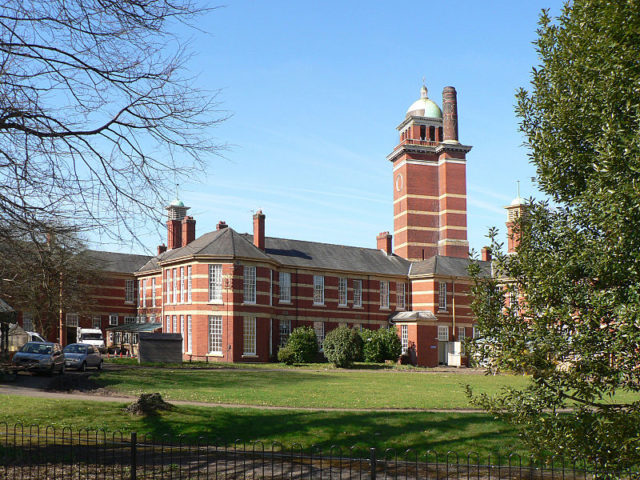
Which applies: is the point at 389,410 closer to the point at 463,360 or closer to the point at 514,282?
the point at 514,282

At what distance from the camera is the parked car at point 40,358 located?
29844 mm

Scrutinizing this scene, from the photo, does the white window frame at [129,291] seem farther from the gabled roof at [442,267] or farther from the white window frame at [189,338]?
the gabled roof at [442,267]

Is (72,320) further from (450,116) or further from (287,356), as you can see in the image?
(450,116)

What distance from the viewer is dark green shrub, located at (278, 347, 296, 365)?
4759 cm

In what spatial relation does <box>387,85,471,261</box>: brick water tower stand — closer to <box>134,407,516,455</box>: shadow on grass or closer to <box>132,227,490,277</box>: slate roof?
<box>132,227,490,277</box>: slate roof

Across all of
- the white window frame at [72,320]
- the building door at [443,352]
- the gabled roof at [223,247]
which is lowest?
the building door at [443,352]

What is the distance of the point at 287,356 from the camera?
47531mm

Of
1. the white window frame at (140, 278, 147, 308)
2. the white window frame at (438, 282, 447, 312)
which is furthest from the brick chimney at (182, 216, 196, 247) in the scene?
the white window frame at (438, 282, 447, 312)

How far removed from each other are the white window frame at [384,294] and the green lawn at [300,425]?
42215mm

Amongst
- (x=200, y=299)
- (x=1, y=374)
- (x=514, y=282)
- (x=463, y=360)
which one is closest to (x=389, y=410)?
(x=514, y=282)

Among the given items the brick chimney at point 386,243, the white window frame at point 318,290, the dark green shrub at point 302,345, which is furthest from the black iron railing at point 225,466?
the brick chimney at point 386,243

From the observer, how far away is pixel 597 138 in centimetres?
778

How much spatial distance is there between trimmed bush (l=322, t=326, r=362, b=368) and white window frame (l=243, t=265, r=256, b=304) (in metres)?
7.19

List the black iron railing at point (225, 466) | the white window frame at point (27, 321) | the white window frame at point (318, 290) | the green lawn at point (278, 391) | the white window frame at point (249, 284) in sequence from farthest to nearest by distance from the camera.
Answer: the white window frame at point (27, 321)
the white window frame at point (318, 290)
the white window frame at point (249, 284)
the green lawn at point (278, 391)
the black iron railing at point (225, 466)
